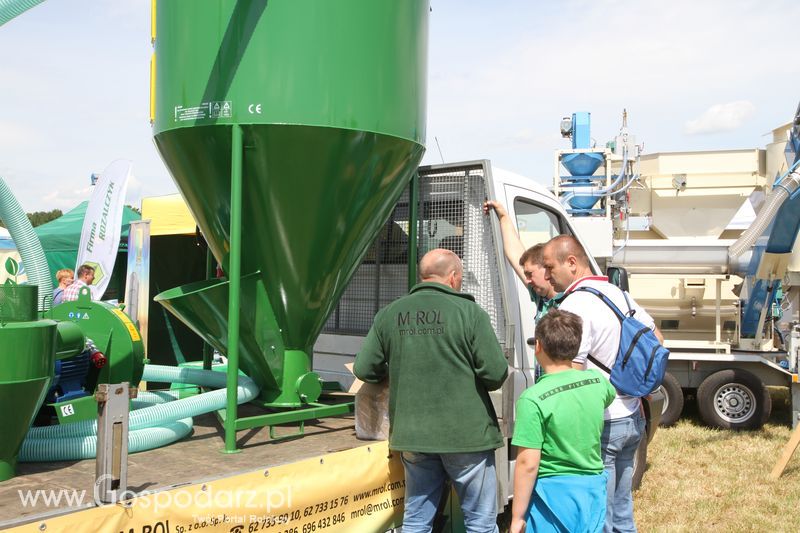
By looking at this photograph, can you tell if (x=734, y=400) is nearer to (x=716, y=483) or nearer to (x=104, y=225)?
(x=716, y=483)

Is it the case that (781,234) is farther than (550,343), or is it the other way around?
(781,234)

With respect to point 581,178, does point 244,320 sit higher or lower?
lower

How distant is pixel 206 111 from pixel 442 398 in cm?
183

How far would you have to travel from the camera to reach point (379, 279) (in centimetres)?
480

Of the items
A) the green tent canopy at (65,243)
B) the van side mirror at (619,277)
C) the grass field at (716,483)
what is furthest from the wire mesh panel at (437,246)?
the green tent canopy at (65,243)

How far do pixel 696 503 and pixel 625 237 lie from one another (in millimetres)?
5565

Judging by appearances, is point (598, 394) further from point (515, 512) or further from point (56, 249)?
point (56, 249)

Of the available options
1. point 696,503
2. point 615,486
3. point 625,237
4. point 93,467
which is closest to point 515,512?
point 615,486

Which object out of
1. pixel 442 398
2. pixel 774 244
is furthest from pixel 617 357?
pixel 774 244

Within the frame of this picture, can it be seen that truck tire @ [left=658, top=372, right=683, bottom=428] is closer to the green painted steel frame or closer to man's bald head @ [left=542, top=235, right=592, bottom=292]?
man's bald head @ [left=542, top=235, right=592, bottom=292]

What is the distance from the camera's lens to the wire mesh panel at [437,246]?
4.33 m

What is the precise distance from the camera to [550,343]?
2.78 meters

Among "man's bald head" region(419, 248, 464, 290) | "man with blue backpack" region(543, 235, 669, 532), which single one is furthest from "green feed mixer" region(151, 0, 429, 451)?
"man with blue backpack" region(543, 235, 669, 532)

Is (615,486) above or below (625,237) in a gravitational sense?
below
